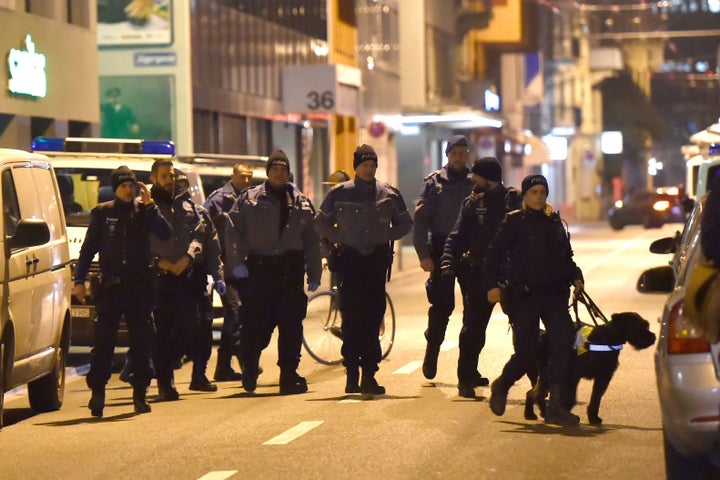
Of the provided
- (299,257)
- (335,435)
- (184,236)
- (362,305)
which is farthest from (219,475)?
(184,236)

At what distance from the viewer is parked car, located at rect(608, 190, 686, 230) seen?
64.9m

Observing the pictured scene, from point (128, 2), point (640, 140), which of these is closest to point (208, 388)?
point (128, 2)

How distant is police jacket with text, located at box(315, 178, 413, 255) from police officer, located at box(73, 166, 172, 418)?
1.49m

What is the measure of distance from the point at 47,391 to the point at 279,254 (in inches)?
80.3

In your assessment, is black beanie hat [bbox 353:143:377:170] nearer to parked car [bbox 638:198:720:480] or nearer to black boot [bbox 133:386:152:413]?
black boot [bbox 133:386:152:413]

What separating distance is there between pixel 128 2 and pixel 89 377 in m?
20.2

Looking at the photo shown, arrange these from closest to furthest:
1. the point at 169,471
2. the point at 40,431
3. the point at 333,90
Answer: the point at 169,471
the point at 40,431
the point at 333,90

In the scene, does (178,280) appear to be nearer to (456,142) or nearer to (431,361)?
(431,361)

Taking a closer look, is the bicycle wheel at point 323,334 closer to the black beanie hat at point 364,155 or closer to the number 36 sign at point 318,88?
the black beanie hat at point 364,155

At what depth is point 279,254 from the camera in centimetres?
1367

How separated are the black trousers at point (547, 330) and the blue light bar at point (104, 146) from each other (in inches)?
294

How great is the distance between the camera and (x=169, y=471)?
9.74 metres

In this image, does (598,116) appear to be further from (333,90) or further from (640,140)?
(333,90)

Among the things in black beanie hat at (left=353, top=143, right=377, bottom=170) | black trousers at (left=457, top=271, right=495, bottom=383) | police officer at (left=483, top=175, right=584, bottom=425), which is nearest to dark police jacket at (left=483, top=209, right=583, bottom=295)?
police officer at (left=483, top=175, right=584, bottom=425)
